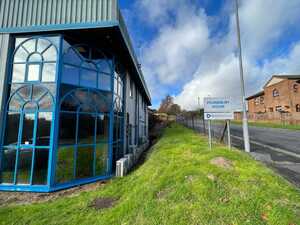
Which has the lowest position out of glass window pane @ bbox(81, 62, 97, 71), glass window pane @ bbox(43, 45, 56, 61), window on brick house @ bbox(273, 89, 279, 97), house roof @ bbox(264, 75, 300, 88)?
glass window pane @ bbox(81, 62, 97, 71)

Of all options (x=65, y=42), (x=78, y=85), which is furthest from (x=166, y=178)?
(x=65, y=42)

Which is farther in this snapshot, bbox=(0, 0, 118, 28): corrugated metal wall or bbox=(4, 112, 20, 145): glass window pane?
bbox=(0, 0, 118, 28): corrugated metal wall

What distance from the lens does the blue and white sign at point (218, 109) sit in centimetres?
833

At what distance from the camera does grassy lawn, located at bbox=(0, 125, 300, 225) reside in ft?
12.5

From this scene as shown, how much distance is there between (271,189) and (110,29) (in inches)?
306

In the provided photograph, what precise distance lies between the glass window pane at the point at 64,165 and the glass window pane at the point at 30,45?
428 centimetres

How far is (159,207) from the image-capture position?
4.30 metres

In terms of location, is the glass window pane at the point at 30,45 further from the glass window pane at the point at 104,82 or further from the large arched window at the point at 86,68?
the glass window pane at the point at 104,82

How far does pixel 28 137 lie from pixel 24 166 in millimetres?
1100

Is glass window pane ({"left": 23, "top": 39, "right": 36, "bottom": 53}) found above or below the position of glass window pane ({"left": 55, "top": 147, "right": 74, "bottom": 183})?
above

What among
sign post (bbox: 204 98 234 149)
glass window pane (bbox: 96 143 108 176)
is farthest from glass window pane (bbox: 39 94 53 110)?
sign post (bbox: 204 98 234 149)

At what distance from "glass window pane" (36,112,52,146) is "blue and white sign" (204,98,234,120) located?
7076mm

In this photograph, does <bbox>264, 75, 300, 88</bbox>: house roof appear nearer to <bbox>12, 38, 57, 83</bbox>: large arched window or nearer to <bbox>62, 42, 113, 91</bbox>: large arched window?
<bbox>62, 42, 113, 91</bbox>: large arched window

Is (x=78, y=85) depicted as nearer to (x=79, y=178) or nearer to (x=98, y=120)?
(x=98, y=120)
